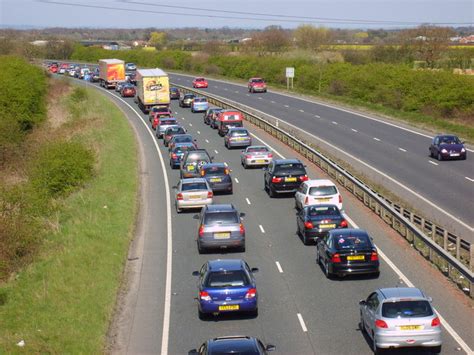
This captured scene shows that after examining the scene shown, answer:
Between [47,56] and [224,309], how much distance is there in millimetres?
181041

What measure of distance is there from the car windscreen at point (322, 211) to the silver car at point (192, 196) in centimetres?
654

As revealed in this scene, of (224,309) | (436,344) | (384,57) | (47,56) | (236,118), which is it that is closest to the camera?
(436,344)

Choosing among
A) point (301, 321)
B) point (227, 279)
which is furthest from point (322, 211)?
point (227, 279)

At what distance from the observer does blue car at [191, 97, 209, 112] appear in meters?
74.7

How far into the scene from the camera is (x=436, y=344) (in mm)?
16156

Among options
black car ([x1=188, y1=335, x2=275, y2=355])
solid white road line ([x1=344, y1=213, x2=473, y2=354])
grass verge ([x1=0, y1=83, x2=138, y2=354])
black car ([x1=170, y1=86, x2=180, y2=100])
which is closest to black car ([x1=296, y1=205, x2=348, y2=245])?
solid white road line ([x1=344, y1=213, x2=473, y2=354])

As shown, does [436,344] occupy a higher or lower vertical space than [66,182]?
higher

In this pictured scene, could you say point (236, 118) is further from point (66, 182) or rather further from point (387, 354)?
point (387, 354)

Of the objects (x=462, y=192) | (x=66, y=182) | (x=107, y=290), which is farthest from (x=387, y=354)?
(x=66, y=182)

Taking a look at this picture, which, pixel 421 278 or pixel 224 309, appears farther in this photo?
pixel 421 278

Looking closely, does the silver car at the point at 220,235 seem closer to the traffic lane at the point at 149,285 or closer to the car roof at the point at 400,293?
the traffic lane at the point at 149,285

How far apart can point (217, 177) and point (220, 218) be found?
10263 millimetres

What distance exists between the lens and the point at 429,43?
364 feet

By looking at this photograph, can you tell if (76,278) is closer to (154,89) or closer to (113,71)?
(154,89)
